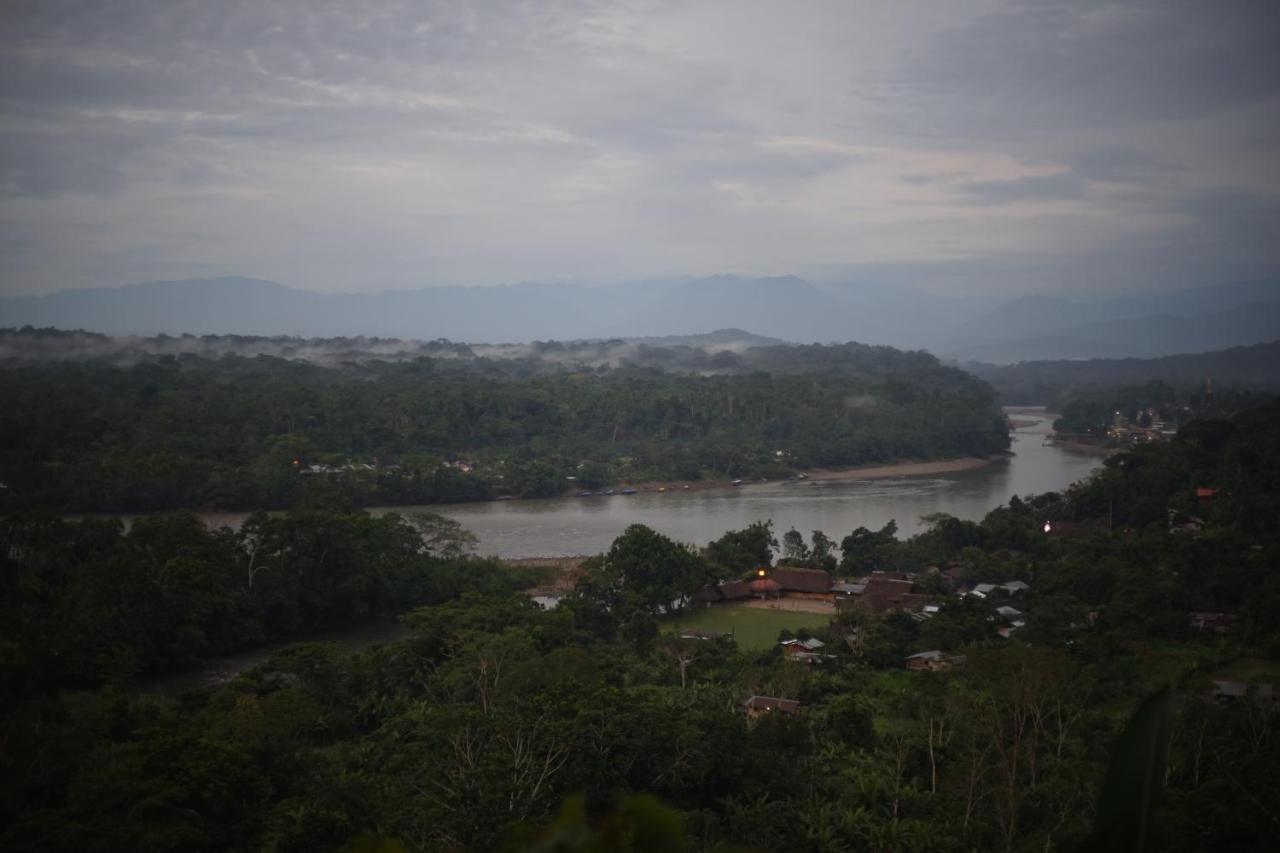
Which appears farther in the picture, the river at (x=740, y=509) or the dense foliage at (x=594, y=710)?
Result: the river at (x=740, y=509)

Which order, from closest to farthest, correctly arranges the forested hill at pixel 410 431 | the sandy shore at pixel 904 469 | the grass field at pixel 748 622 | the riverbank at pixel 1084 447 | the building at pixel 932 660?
the building at pixel 932 660, the grass field at pixel 748 622, the forested hill at pixel 410 431, the sandy shore at pixel 904 469, the riverbank at pixel 1084 447

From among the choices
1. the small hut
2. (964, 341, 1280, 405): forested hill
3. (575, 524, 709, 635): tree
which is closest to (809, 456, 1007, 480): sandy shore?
the small hut

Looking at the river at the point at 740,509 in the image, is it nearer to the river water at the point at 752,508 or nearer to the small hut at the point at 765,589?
the river water at the point at 752,508

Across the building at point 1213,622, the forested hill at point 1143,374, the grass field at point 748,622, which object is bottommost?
the grass field at point 748,622

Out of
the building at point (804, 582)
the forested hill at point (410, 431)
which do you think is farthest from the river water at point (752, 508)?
the building at point (804, 582)

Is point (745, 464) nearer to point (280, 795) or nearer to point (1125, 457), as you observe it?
point (1125, 457)

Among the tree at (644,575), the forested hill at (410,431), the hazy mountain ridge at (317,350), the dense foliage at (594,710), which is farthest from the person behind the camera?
the hazy mountain ridge at (317,350)

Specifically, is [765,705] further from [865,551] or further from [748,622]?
[865,551]
